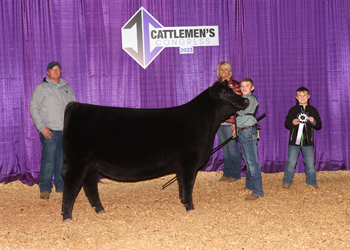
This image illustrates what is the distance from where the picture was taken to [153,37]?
6.34m

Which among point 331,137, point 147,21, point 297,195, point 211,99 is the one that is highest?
point 147,21

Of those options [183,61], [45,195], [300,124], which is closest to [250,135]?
[300,124]

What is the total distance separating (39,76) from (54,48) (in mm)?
560

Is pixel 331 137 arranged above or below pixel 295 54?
below

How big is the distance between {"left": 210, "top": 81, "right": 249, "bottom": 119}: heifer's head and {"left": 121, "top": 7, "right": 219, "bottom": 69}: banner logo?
234 cm

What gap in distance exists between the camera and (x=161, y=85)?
6.38 metres

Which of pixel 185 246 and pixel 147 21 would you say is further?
pixel 147 21

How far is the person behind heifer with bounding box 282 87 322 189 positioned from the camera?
17.5ft

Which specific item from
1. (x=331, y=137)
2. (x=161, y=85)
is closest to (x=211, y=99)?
(x=161, y=85)

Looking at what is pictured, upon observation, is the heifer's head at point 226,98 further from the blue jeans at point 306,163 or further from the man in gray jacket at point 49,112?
the man in gray jacket at point 49,112

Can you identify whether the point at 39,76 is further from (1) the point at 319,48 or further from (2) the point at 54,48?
(1) the point at 319,48

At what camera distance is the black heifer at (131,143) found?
3799mm

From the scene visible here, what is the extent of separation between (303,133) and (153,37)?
10.2 ft

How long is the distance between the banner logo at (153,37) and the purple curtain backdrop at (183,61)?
10 cm
